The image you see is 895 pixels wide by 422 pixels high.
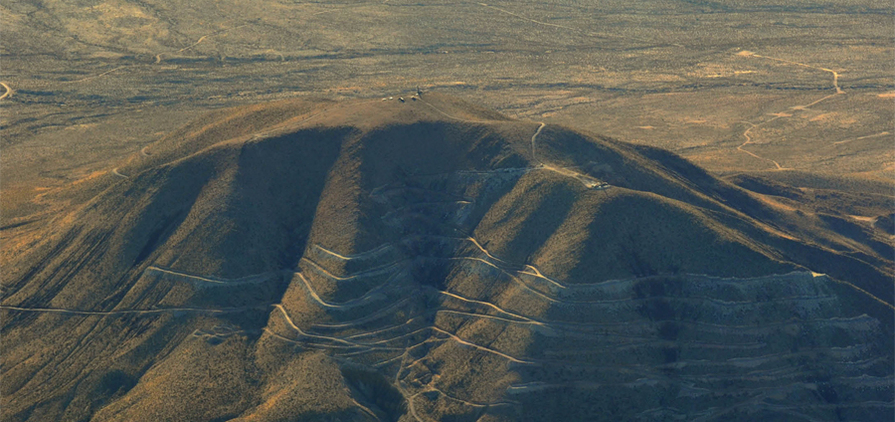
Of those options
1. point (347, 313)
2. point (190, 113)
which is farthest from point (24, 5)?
point (347, 313)

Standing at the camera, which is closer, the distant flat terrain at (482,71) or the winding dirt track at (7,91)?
the distant flat terrain at (482,71)

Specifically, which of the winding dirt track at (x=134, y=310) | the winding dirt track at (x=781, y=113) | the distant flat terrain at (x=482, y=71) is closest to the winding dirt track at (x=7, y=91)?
the distant flat terrain at (x=482, y=71)

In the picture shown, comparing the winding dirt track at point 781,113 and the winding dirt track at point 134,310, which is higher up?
the winding dirt track at point 134,310

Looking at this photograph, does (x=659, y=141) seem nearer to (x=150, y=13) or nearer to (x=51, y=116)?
(x=51, y=116)

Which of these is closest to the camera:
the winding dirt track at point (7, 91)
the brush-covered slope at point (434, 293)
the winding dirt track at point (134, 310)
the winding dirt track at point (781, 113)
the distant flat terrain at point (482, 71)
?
the brush-covered slope at point (434, 293)

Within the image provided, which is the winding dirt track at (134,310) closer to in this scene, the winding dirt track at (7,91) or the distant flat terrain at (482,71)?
the distant flat terrain at (482,71)

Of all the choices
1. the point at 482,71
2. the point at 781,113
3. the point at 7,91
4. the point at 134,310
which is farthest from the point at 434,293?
the point at 7,91

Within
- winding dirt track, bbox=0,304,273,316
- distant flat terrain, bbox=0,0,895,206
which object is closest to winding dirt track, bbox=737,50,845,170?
distant flat terrain, bbox=0,0,895,206

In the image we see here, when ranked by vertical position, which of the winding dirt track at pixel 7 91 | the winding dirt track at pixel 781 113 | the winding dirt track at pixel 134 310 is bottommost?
the winding dirt track at pixel 781 113

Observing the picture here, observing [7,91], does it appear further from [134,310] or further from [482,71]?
[134,310]
